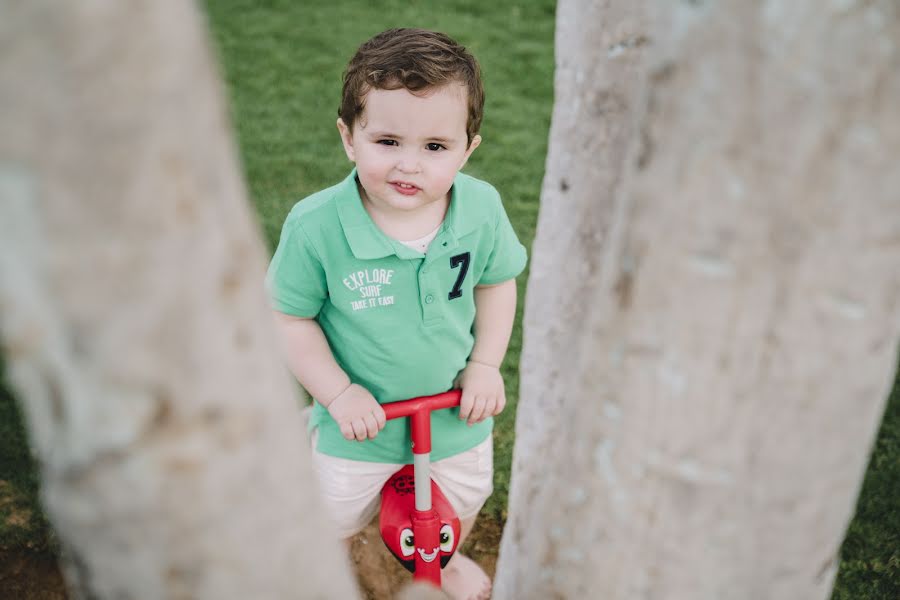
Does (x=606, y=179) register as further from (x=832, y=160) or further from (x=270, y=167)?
(x=270, y=167)

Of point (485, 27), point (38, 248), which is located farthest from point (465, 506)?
point (485, 27)

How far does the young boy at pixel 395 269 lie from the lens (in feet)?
6.10

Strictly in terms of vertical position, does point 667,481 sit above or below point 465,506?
above

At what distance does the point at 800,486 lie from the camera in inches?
34.3

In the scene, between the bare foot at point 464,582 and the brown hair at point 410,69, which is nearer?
the brown hair at point 410,69

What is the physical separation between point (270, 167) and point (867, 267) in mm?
4335

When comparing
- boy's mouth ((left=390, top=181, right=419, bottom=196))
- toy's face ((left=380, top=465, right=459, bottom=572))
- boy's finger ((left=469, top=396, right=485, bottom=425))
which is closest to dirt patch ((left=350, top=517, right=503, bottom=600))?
toy's face ((left=380, top=465, right=459, bottom=572))

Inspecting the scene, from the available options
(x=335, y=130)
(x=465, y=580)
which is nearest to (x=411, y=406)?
(x=465, y=580)

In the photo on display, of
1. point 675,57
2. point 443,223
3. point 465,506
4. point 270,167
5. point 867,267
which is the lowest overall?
point 465,506

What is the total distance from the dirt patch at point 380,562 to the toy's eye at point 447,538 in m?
0.55

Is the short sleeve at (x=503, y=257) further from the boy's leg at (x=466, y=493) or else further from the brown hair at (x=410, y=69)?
the boy's leg at (x=466, y=493)

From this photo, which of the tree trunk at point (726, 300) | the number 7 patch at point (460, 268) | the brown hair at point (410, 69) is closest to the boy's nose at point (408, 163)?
the brown hair at point (410, 69)

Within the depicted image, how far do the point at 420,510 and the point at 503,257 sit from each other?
65cm

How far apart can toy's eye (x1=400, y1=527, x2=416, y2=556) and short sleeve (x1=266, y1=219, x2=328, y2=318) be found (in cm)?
61
